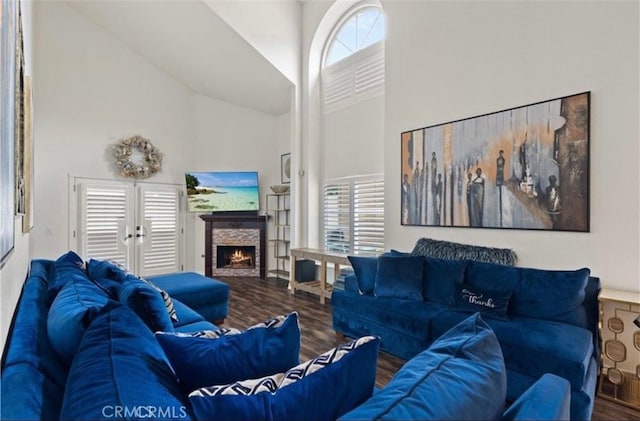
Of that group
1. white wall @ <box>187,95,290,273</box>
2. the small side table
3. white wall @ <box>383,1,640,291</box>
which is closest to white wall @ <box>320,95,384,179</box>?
white wall @ <box>383,1,640,291</box>

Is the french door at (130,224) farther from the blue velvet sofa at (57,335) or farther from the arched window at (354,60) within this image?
the blue velvet sofa at (57,335)

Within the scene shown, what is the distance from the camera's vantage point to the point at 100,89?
560 centimetres

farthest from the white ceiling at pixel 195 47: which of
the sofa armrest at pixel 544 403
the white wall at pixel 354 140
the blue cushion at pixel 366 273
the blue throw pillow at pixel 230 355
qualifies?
the sofa armrest at pixel 544 403

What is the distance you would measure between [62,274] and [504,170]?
3591 mm

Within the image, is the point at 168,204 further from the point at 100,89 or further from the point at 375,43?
the point at 375,43

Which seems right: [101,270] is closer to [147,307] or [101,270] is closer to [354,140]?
[147,307]

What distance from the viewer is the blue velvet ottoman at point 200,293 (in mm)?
3301

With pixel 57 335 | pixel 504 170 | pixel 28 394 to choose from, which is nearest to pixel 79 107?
pixel 57 335

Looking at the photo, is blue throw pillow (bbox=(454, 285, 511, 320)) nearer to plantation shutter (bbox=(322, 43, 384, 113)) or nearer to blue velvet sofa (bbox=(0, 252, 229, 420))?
blue velvet sofa (bbox=(0, 252, 229, 420))

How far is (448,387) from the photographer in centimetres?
81

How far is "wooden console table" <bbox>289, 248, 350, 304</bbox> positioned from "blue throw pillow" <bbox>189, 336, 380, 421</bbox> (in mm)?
3338

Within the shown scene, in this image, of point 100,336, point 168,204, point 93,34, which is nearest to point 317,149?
point 168,204

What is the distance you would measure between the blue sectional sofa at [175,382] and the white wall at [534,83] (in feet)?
7.34

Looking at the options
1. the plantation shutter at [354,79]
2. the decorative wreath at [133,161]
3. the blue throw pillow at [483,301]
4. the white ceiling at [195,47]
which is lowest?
the blue throw pillow at [483,301]
